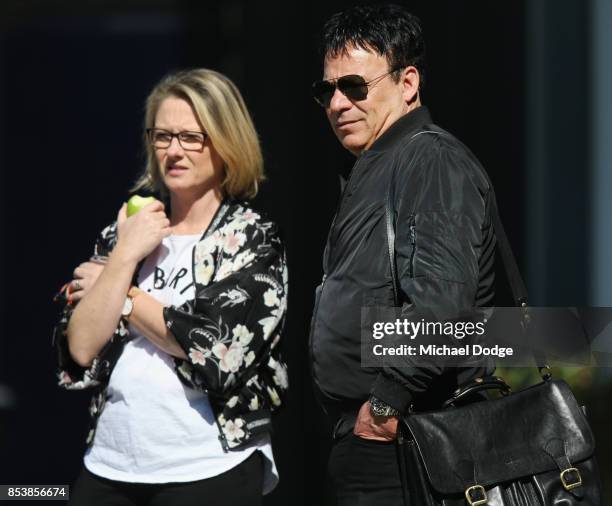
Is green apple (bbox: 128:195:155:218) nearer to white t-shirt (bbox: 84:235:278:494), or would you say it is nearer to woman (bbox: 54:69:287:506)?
woman (bbox: 54:69:287:506)

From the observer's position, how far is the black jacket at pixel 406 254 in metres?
2.48

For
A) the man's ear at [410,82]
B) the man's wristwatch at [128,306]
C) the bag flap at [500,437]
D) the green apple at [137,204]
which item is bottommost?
the bag flap at [500,437]

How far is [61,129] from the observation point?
5.38 metres

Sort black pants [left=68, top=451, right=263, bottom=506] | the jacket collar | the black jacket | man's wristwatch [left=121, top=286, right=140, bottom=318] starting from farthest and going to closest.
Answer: man's wristwatch [left=121, top=286, right=140, bottom=318], black pants [left=68, top=451, right=263, bottom=506], the jacket collar, the black jacket

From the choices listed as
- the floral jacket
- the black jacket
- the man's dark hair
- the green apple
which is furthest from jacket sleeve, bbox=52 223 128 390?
the man's dark hair

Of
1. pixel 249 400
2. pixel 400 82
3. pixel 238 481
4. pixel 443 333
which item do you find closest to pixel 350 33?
pixel 400 82

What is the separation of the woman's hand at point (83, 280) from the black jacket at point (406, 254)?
82cm

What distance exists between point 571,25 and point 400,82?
203 cm

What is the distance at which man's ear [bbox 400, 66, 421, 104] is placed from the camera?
285 centimetres

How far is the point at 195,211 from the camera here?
3.35 m

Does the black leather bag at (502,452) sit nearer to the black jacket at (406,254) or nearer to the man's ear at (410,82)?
the black jacket at (406,254)

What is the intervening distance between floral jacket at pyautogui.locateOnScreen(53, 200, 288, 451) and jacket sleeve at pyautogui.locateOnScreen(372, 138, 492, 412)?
2.17 feet

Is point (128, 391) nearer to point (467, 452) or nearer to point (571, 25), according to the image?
point (467, 452)

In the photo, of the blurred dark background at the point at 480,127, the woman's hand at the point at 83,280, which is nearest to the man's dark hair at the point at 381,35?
the woman's hand at the point at 83,280
